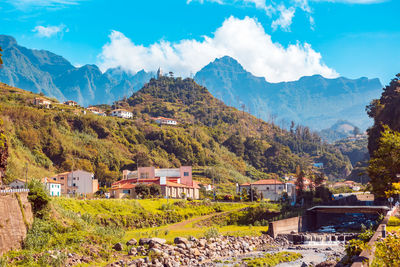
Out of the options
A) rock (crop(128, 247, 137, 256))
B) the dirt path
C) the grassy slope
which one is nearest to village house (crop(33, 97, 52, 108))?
the dirt path

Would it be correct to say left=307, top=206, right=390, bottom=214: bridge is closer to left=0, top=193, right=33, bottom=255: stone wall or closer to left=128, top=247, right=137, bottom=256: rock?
left=128, top=247, right=137, bottom=256: rock

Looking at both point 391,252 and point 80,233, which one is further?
point 80,233

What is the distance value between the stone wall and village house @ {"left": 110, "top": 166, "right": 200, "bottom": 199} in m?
47.6

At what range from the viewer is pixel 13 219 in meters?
27.9

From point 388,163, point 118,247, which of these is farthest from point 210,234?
point 388,163

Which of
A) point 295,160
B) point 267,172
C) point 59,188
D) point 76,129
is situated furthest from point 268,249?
point 295,160

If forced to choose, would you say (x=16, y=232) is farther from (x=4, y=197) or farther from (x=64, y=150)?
(x=64, y=150)

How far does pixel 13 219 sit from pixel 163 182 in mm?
56210

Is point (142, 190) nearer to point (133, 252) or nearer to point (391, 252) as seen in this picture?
point (133, 252)

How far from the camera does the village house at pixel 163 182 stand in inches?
3152

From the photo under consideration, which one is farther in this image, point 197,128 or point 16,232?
point 197,128

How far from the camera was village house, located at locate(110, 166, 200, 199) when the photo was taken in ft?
263

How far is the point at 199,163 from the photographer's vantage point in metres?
144

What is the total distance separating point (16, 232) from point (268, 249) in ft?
83.4
